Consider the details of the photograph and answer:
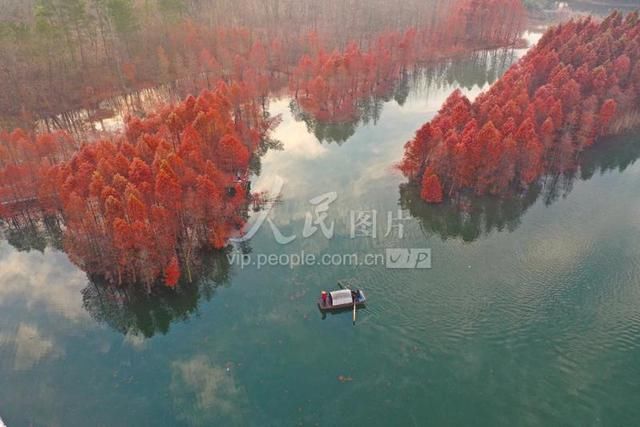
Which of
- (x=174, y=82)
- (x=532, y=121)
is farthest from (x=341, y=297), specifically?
(x=174, y=82)

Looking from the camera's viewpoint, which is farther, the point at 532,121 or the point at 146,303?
the point at 532,121

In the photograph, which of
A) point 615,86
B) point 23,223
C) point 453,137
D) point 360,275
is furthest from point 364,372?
point 615,86

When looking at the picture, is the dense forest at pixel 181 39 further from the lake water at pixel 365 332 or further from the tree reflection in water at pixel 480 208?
the tree reflection in water at pixel 480 208

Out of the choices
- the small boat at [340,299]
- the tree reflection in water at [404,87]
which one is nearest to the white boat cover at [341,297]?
the small boat at [340,299]

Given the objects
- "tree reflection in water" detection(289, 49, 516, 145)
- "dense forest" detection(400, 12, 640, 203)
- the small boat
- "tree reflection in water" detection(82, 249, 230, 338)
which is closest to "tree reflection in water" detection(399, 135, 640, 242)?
"dense forest" detection(400, 12, 640, 203)

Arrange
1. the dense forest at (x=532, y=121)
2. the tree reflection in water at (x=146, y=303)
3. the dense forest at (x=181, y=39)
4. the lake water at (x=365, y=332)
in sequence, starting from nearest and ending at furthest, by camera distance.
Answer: the lake water at (x=365, y=332)
the tree reflection in water at (x=146, y=303)
the dense forest at (x=532, y=121)
the dense forest at (x=181, y=39)

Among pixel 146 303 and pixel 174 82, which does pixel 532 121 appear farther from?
pixel 174 82

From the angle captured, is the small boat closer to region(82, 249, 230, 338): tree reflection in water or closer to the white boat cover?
the white boat cover
